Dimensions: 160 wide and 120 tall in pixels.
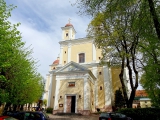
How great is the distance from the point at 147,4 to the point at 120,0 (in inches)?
69.1

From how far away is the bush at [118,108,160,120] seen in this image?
582 inches

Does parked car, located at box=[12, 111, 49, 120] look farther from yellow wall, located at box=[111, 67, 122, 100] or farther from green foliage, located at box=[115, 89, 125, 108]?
yellow wall, located at box=[111, 67, 122, 100]

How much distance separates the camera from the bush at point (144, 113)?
14774mm

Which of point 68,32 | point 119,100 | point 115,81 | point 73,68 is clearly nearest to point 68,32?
point 68,32

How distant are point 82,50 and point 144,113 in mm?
19515

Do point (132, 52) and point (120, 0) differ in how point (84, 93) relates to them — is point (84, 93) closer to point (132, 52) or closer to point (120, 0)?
point (132, 52)

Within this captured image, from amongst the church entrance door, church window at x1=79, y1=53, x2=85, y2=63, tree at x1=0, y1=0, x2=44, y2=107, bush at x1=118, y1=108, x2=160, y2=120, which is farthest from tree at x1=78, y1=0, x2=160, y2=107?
church window at x1=79, y1=53, x2=85, y2=63

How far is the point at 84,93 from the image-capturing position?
2270cm

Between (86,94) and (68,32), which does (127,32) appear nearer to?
(86,94)

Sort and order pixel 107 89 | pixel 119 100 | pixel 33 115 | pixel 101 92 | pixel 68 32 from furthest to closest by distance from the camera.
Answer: pixel 68 32 < pixel 101 92 < pixel 107 89 < pixel 119 100 < pixel 33 115

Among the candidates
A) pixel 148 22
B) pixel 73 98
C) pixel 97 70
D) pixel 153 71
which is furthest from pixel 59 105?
pixel 148 22

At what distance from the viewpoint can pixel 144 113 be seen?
15117 millimetres

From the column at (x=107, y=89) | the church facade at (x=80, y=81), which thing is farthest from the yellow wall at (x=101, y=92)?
the column at (x=107, y=89)

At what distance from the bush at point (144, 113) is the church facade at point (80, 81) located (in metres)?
6.54
